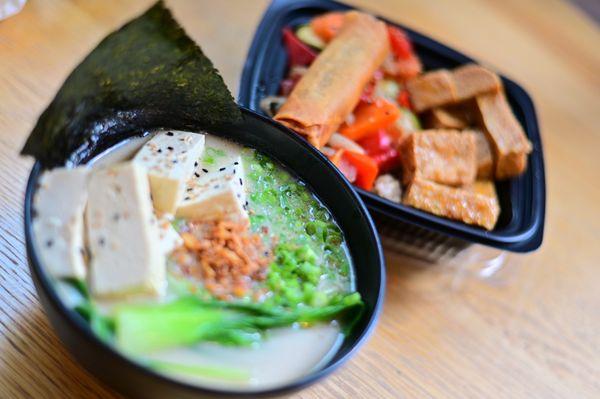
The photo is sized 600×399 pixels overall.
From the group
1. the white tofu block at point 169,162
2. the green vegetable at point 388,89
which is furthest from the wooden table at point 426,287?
the green vegetable at point 388,89

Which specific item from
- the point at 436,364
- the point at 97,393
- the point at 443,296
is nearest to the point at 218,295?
the point at 97,393

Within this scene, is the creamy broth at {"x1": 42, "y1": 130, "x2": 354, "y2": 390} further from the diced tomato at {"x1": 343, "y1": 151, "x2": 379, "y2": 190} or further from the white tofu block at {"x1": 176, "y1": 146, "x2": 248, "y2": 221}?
the diced tomato at {"x1": 343, "y1": 151, "x2": 379, "y2": 190}

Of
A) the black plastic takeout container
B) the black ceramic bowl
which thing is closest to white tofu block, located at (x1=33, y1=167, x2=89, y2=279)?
the black ceramic bowl

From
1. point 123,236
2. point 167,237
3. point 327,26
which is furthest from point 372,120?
point 123,236

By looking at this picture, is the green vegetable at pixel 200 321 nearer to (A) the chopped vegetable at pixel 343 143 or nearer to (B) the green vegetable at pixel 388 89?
(A) the chopped vegetable at pixel 343 143

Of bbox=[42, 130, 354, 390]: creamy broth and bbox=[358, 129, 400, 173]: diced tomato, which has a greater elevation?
bbox=[42, 130, 354, 390]: creamy broth

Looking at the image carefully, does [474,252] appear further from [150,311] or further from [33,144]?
[33,144]
